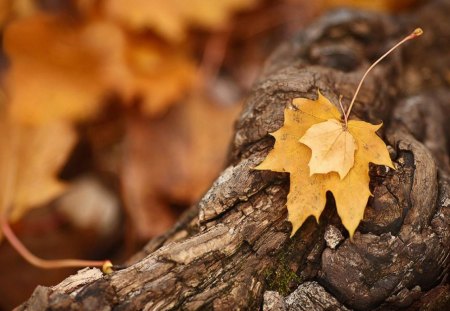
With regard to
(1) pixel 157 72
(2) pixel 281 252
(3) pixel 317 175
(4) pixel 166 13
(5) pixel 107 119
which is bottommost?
(2) pixel 281 252

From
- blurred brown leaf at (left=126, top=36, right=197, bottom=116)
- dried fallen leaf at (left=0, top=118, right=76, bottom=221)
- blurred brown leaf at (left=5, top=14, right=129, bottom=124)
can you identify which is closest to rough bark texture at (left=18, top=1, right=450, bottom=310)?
dried fallen leaf at (left=0, top=118, right=76, bottom=221)

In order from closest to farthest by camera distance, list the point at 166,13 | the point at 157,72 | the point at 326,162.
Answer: the point at 326,162 < the point at 166,13 < the point at 157,72

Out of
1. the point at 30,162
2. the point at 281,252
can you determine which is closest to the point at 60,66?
the point at 30,162

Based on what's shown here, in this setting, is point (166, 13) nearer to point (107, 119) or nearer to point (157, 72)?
point (157, 72)

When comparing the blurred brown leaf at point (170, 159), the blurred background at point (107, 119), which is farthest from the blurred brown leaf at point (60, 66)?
the blurred brown leaf at point (170, 159)

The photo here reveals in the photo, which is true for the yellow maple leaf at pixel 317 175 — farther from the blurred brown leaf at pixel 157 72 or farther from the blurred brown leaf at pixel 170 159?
the blurred brown leaf at pixel 157 72

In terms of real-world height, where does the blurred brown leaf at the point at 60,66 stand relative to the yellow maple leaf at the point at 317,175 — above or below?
above
